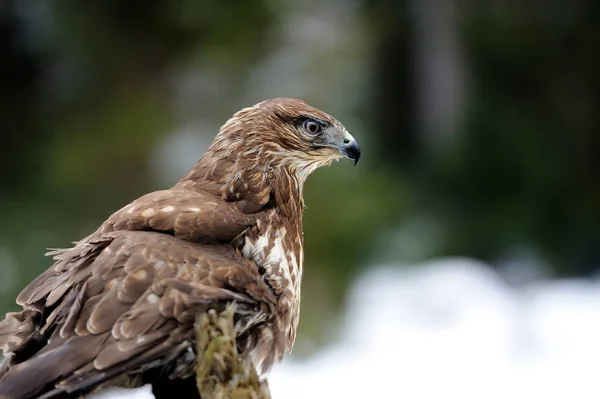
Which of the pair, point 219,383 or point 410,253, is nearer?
point 219,383

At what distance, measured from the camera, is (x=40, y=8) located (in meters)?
11.7

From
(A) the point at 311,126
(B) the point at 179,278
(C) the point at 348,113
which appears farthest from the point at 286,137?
(C) the point at 348,113

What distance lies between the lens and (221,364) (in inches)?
104

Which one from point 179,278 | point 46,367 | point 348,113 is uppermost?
point 348,113

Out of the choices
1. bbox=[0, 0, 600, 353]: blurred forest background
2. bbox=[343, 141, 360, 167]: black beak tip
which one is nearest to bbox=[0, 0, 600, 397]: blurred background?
bbox=[0, 0, 600, 353]: blurred forest background

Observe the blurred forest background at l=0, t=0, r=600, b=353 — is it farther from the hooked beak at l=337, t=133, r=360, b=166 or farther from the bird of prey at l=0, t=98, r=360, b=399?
the bird of prey at l=0, t=98, r=360, b=399

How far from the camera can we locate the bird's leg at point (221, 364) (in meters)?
2.62

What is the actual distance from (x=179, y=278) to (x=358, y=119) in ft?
34.4

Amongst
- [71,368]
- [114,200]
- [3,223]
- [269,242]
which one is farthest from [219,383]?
[3,223]

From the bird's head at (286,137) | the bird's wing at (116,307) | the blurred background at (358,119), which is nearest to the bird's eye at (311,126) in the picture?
the bird's head at (286,137)

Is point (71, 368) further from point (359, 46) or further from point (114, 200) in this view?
point (359, 46)

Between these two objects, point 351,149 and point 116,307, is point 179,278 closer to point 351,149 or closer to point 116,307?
point 116,307

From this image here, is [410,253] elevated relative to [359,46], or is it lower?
lower

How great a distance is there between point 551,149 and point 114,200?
18.9ft
